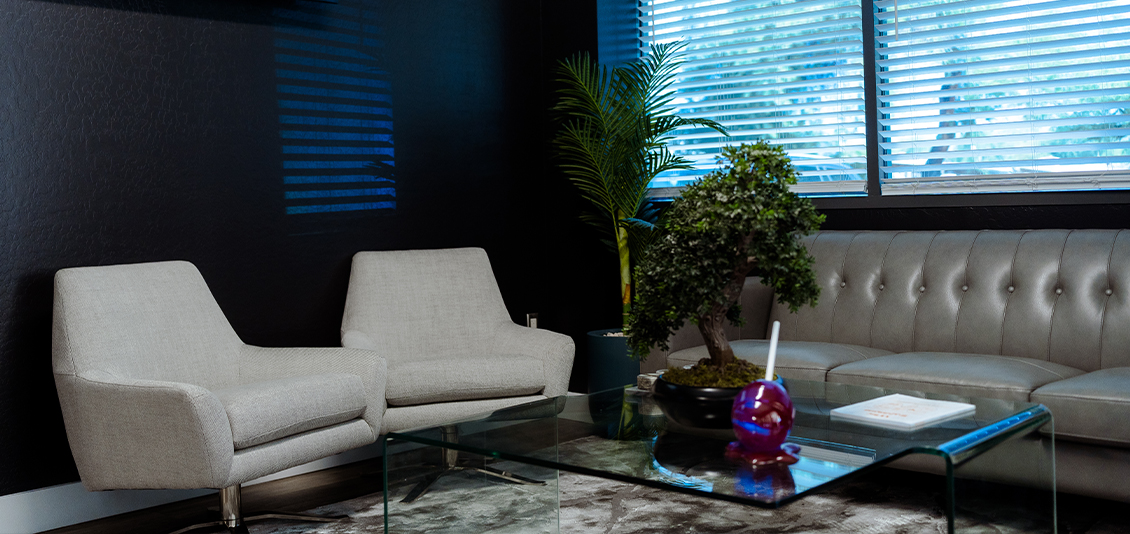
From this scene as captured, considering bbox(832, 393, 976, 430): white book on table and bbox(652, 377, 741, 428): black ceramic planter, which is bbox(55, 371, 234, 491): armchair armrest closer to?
bbox(652, 377, 741, 428): black ceramic planter

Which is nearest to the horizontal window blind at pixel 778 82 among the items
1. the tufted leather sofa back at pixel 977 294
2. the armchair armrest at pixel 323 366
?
the tufted leather sofa back at pixel 977 294

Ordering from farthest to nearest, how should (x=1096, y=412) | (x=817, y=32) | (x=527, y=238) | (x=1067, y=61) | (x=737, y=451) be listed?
(x=527, y=238)
(x=817, y=32)
(x=1067, y=61)
(x=1096, y=412)
(x=737, y=451)

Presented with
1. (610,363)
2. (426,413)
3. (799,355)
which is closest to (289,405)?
(426,413)

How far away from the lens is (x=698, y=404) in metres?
2.17

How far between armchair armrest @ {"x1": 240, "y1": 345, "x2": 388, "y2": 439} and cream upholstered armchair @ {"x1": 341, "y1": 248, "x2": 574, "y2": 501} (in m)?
0.15

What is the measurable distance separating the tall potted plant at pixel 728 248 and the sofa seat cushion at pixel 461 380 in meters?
1.28

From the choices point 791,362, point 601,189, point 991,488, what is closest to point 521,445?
point 991,488

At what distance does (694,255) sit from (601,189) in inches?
91.5

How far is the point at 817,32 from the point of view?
4223 mm

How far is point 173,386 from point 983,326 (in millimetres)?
2621

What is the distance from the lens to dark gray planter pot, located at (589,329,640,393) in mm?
4250

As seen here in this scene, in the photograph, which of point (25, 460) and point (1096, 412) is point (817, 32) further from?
point (25, 460)

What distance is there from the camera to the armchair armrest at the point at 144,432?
262cm

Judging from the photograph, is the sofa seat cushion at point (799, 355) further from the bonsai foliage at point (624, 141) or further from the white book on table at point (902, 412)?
the bonsai foliage at point (624, 141)
